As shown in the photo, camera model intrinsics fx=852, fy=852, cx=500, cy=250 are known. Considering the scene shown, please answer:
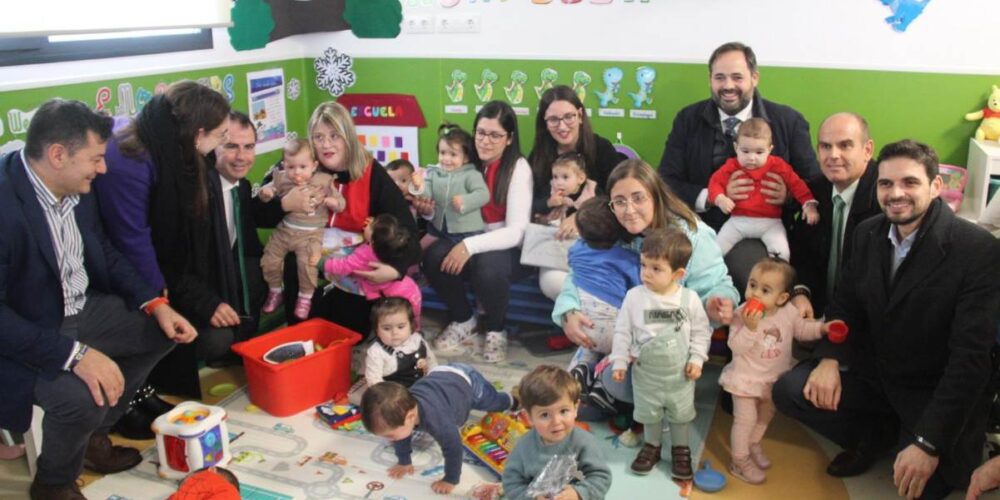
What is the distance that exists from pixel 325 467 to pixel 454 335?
1.13m

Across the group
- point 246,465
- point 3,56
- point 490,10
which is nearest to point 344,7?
point 490,10

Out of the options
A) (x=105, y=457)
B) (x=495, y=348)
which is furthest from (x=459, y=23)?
(x=105, y=457)

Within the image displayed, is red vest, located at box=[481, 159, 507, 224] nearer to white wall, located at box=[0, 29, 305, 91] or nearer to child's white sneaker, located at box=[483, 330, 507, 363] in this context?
child's white sneaker, located at box=[483, 330, 507, 363]

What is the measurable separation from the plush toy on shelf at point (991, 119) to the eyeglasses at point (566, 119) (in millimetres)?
1803

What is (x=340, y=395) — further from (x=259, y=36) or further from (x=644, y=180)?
(x=259, y=36)

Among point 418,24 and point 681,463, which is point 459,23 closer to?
point 418,24

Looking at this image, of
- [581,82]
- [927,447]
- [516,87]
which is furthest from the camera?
[516,87]

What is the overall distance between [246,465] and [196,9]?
2199 mm

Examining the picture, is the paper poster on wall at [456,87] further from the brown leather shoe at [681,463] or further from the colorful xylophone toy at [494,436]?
the brown leather shoe at [681,463]

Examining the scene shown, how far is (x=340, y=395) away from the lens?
353 cm

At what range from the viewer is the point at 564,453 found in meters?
2.41

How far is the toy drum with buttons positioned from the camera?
2.88m

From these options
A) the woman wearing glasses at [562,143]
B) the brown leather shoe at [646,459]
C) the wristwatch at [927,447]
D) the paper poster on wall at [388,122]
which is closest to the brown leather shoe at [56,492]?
the brown leather shoe at [646,459]

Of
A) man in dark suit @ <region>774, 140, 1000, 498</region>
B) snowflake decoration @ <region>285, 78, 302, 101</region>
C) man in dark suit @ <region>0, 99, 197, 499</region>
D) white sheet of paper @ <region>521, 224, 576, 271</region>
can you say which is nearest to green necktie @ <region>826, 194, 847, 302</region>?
man in dark suit @ <region>774, 140, 1000, 498</region>
